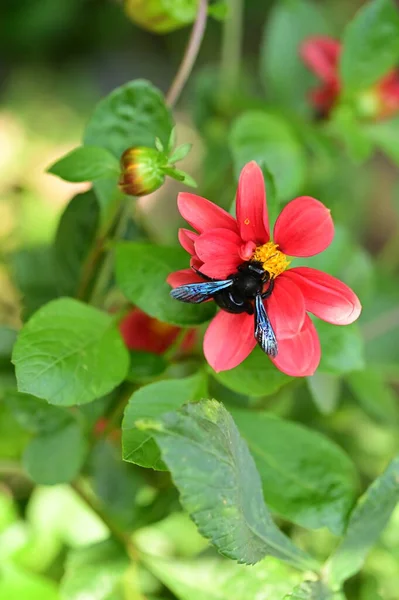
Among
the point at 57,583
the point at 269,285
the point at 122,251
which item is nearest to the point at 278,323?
the point at 269,285

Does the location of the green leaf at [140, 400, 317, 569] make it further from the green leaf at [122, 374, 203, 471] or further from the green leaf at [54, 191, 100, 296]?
the green leaf at [54, 191, 100, 296]

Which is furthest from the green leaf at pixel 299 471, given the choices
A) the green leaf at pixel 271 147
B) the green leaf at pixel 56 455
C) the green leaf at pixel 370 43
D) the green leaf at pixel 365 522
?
the green leaf at pixel 370 43

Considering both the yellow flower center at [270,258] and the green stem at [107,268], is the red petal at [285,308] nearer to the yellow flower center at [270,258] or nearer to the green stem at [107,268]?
the yellow flower center at [270,258]

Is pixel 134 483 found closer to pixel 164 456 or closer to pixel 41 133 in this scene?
pixel 164 456

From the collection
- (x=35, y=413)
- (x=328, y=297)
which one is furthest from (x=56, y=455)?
(x=328, y=297)

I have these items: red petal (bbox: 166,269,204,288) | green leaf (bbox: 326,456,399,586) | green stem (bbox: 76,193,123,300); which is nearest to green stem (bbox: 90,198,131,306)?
green stem (bbox: 76,193,123,300)

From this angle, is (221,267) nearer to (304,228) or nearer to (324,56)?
(304,228)
